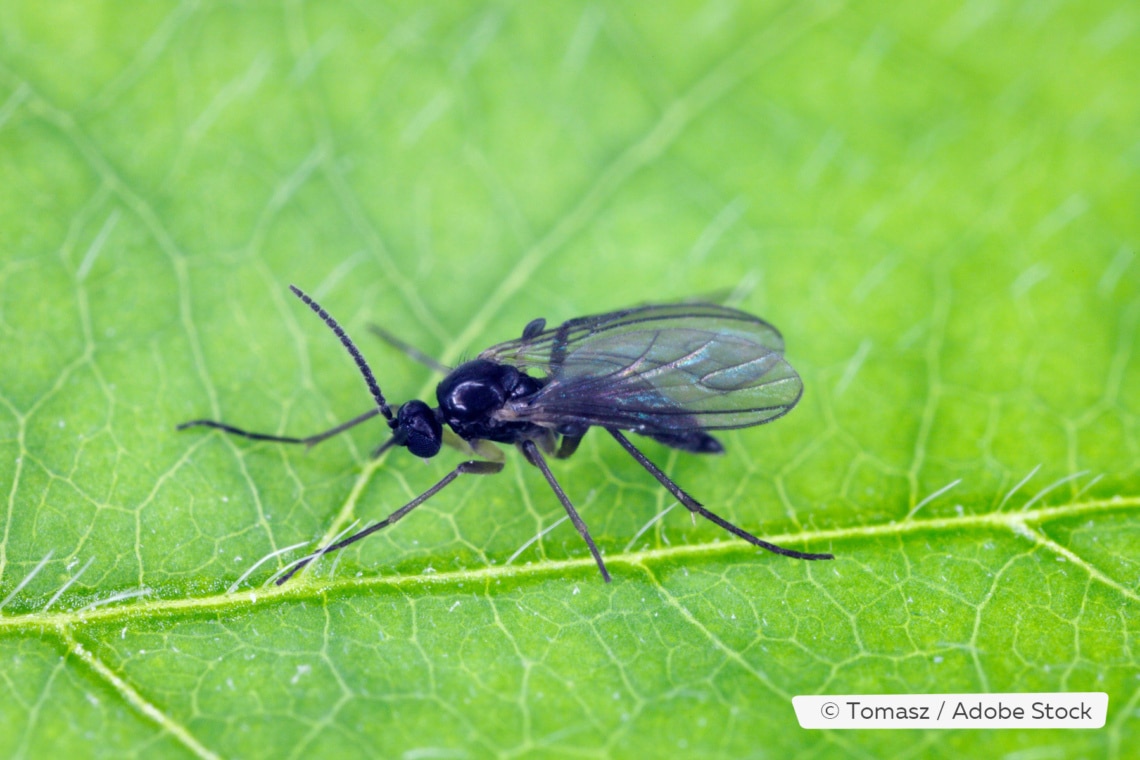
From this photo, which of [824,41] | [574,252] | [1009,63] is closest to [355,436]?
[574,252]

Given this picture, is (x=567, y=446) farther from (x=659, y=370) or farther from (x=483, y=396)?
(x=659, y=370)

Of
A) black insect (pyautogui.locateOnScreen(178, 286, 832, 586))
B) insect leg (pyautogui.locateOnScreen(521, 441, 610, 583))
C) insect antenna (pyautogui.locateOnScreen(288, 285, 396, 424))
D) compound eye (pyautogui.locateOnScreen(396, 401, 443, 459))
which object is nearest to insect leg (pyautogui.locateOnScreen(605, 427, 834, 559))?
black insect (pyautogui.locateOnScreen(178, 286, 832, 586))

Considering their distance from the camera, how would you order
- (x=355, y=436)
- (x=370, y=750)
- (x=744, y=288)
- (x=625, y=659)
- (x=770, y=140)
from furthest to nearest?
1. (x=770, y=140)
2. (x=744, y=288)
3. (x=355, y=436)
4. (x=625, y=659)
5. (x=370, y=750)

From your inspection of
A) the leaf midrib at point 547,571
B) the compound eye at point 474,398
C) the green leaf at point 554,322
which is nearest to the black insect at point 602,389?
the compound eye at point 474,398

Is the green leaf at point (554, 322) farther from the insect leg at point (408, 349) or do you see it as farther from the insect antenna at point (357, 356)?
the insect antenna at point (357, 356)

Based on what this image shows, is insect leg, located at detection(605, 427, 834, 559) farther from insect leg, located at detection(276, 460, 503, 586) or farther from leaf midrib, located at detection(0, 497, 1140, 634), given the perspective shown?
insect leg, located at detection(276, 460, 503, 586)

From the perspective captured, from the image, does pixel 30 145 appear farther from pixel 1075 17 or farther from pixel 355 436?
pixel 1075 17

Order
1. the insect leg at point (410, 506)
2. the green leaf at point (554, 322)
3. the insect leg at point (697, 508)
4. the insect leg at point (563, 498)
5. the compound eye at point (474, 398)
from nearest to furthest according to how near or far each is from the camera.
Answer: the green leaf at point (554, 322) → the insect leg at point (410, 506) → the insect leg at point (563, 498) → the insect leg at point (697, 508) → the compound eye at point (474, 398)
